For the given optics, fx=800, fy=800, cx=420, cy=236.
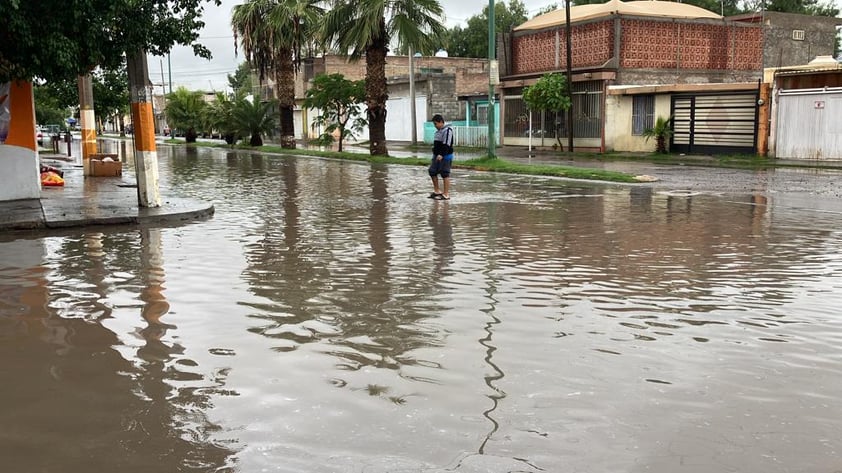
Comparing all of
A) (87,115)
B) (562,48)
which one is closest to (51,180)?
(87,115)

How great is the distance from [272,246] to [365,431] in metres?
6.60

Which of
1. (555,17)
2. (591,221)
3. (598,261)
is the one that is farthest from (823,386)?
(555,17)

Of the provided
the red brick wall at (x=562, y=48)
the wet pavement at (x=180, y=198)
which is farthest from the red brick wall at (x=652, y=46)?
the wet pavement at (x=180, y=198)

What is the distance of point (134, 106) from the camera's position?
14.1 meters

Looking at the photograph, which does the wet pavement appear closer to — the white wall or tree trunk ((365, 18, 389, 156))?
the white wall

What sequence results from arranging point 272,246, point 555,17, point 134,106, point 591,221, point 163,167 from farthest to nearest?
point 555,17 → point 163,167 → point 134,106 → point 591,221 → point 272,246

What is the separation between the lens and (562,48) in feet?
130

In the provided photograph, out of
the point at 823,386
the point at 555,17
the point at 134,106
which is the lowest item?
the point at 823,386

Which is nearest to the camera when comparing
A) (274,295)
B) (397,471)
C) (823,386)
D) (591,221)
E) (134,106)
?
(397,471)

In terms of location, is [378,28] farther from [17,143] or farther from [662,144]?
[17,143]

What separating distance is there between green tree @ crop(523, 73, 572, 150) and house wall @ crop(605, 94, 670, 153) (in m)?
1.99

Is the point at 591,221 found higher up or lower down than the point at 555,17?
lower down

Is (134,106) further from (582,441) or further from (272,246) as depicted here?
(582,441)

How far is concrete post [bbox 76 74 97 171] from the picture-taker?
22141mm
